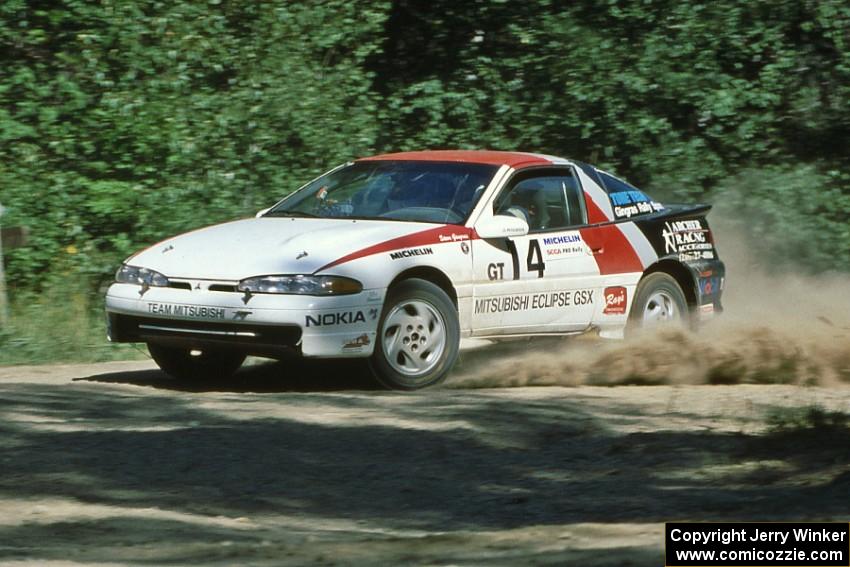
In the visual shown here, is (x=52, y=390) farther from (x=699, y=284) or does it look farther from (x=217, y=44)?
(x=217, y=44)

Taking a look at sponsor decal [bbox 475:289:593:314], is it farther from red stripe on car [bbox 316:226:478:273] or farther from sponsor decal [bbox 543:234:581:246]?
red stripe on car [bbox 316:226:478:273]

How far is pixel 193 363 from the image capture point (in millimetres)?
9812

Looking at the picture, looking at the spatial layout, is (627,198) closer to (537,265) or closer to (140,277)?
(537,265)

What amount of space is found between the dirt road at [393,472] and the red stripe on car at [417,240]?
2.72 ft

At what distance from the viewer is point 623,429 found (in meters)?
7.74

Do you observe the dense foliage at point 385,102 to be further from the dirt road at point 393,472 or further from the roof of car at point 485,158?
the dirt road at point 393,472

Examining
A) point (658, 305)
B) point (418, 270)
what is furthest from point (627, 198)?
point (418, 270)

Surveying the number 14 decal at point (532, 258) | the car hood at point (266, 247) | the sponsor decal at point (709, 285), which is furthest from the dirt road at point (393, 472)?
the sponsor decal at point (709, 285)

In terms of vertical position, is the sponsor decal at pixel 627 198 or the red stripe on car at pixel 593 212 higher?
the sponsor decal at pixel 627 198

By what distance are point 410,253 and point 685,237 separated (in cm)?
284

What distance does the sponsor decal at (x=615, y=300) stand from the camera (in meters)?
10.5

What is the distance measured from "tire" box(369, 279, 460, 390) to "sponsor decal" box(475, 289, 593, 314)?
32cm

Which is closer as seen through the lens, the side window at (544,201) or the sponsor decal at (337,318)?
the sponsor decal at (337,318)

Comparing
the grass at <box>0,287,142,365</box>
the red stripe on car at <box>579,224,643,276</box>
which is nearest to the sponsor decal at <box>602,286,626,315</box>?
the red stripe on car at <box>579,224,643,276</box>
